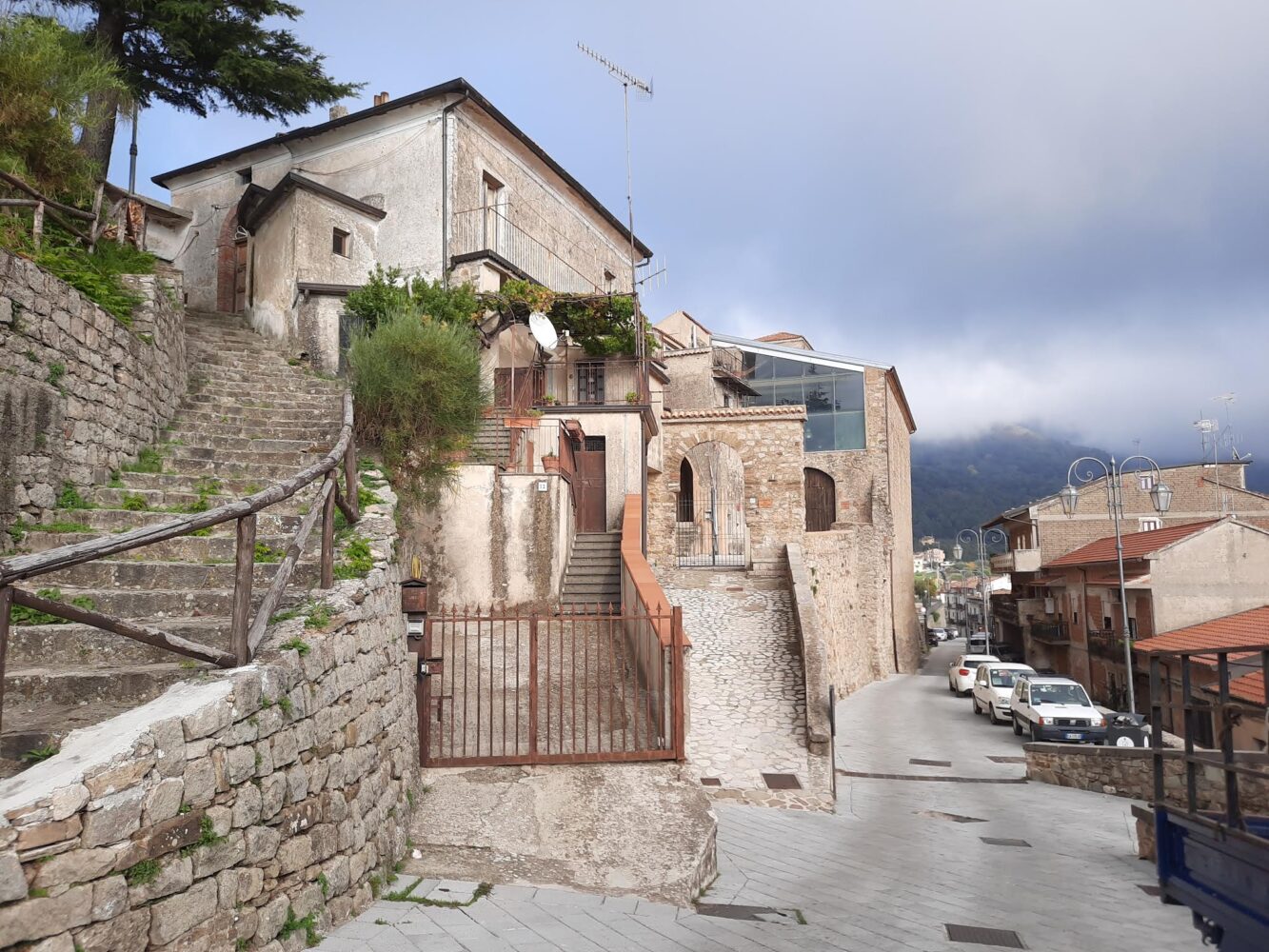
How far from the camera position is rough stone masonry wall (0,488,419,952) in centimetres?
310

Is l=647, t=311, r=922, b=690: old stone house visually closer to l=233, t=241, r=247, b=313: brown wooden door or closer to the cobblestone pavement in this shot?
the cobblestone pavement

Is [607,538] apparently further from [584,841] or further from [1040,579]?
[1040,579]

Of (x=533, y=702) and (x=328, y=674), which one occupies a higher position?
(x=328, y=674)

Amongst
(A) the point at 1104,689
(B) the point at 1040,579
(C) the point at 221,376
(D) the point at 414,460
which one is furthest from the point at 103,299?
(B) the point at 1040,579

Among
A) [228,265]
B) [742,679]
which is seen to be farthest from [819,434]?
[228,265]

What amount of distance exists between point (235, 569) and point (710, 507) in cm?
2094

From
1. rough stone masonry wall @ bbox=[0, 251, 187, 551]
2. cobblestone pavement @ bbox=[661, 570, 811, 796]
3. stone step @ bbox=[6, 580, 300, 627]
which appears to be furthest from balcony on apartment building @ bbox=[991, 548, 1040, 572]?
stone step @ bbox=[6, 580, 300, 627]

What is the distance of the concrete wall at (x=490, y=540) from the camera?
13.1 m

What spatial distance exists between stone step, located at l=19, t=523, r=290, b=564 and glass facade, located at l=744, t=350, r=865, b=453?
24799mm

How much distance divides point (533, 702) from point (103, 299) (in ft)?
19.6

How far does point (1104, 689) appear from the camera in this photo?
2789cm

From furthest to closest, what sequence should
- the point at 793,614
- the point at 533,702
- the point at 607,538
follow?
the point at 793,614
the point at 607,538
the point at 533,702

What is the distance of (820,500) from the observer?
30.3 m

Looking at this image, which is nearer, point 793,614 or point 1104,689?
point 793,614
